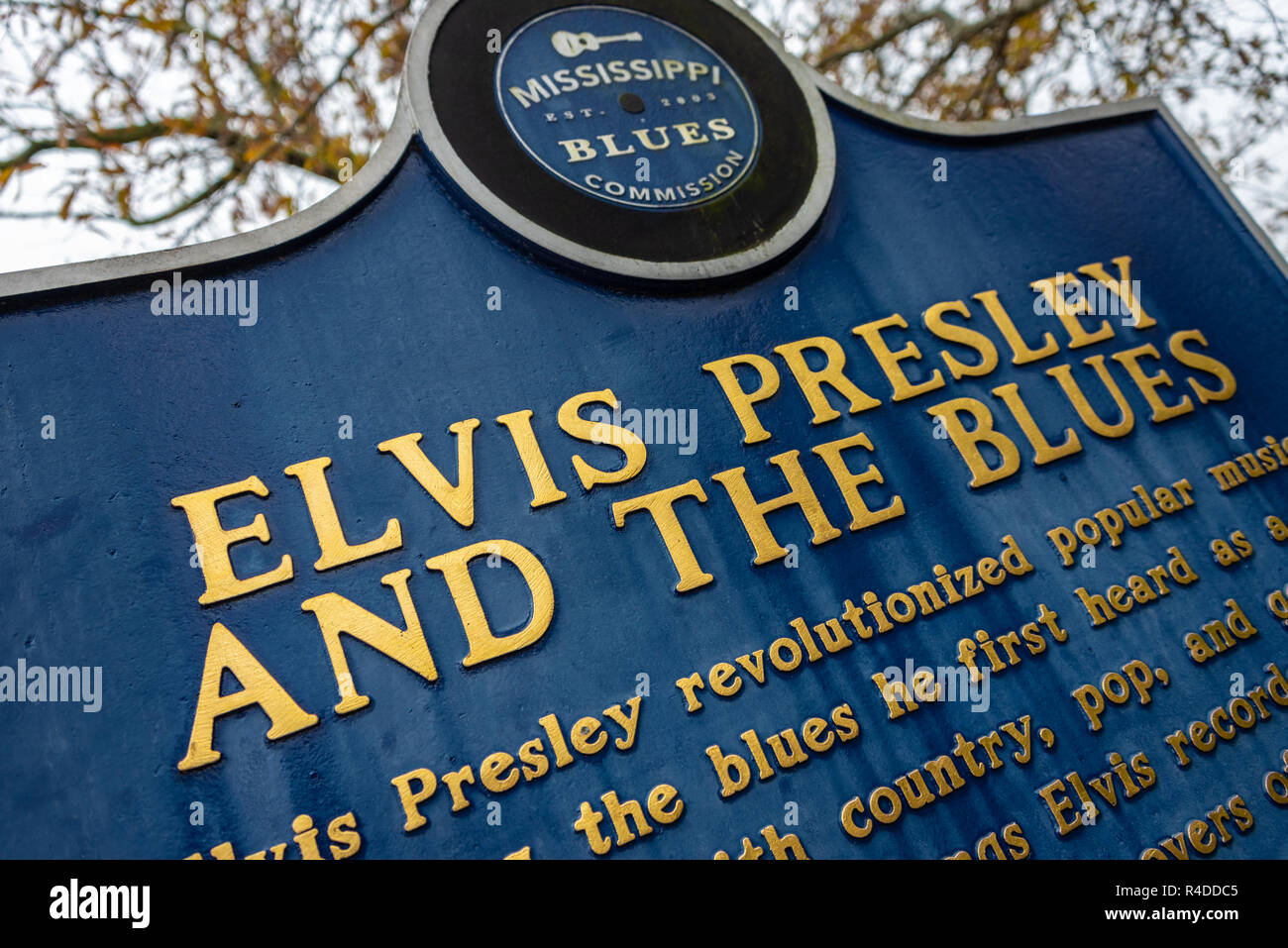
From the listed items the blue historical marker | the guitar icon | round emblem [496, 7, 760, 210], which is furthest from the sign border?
the guitar icon

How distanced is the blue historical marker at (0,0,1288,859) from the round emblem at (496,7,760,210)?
0.06 ft

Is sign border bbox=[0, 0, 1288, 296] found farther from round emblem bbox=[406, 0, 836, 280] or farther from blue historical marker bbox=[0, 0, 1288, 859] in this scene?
round emblem bbox=[406, 0, 836, 280]

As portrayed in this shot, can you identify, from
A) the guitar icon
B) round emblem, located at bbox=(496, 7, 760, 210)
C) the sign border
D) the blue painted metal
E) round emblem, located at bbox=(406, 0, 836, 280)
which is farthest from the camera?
the guitar icon

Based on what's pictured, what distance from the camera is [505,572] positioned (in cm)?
274

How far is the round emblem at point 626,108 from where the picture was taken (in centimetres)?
346

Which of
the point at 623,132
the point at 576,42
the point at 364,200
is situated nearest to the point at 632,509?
the point at 364,200

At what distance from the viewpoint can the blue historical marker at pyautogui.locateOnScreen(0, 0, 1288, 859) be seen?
8.04 ft

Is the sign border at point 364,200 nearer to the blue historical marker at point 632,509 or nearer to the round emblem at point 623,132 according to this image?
the blue historical marker at point 632,509

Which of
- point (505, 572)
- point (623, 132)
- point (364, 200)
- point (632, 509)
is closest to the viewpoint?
point (505, 572)

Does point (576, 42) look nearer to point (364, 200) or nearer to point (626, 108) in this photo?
point (626, 108)

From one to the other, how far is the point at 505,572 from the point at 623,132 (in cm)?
195

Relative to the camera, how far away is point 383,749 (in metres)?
2.45
